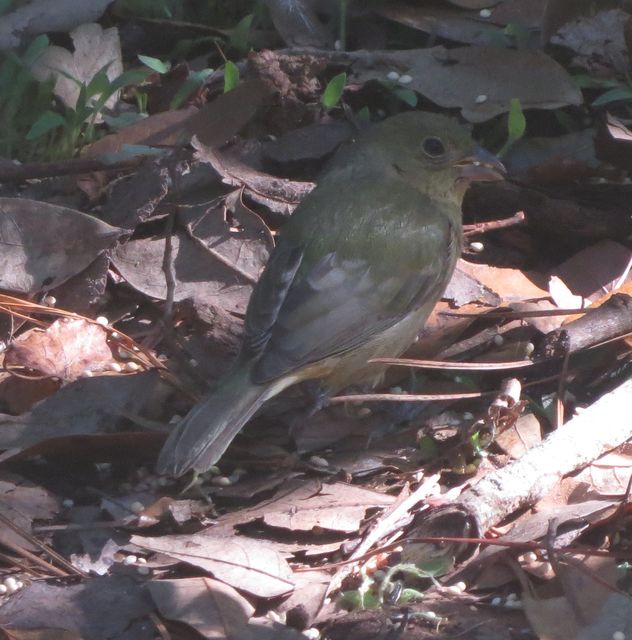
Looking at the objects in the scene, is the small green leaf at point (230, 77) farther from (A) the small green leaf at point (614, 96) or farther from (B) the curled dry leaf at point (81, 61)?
(A) the small green leaf at point (614, 96)

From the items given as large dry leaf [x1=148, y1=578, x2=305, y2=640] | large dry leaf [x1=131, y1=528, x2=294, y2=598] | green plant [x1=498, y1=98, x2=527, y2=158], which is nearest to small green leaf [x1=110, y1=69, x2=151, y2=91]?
green plant [x1=498, y1=98, x2=527, y2=158]

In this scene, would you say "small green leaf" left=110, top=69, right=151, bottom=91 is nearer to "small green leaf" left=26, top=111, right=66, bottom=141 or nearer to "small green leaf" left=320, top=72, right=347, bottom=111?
"small green leaf" left=26, top=111, right=66, bottom=141

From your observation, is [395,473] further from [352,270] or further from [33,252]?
[33,252]

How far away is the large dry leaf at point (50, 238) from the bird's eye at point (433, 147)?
1.35 metres

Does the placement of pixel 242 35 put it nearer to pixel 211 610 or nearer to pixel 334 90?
pixel 334 90

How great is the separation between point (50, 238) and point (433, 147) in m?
1.67

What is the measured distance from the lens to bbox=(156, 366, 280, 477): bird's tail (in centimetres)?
424

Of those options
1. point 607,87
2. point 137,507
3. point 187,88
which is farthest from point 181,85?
point 137,507

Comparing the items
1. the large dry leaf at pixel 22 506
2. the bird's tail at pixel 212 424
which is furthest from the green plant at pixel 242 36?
the large dry leaf at pixel 22 506

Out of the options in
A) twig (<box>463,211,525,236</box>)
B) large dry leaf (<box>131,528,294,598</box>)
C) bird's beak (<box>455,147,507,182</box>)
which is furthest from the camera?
twig (<box>463,211,525,236</box>)

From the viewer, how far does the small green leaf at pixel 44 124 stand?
577 cm

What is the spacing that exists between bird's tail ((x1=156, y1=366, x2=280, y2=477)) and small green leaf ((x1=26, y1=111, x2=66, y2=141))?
1812mm

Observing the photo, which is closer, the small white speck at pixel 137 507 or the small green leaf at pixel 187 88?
the small white speck at pixel 137 507

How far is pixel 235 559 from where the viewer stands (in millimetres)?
4020
